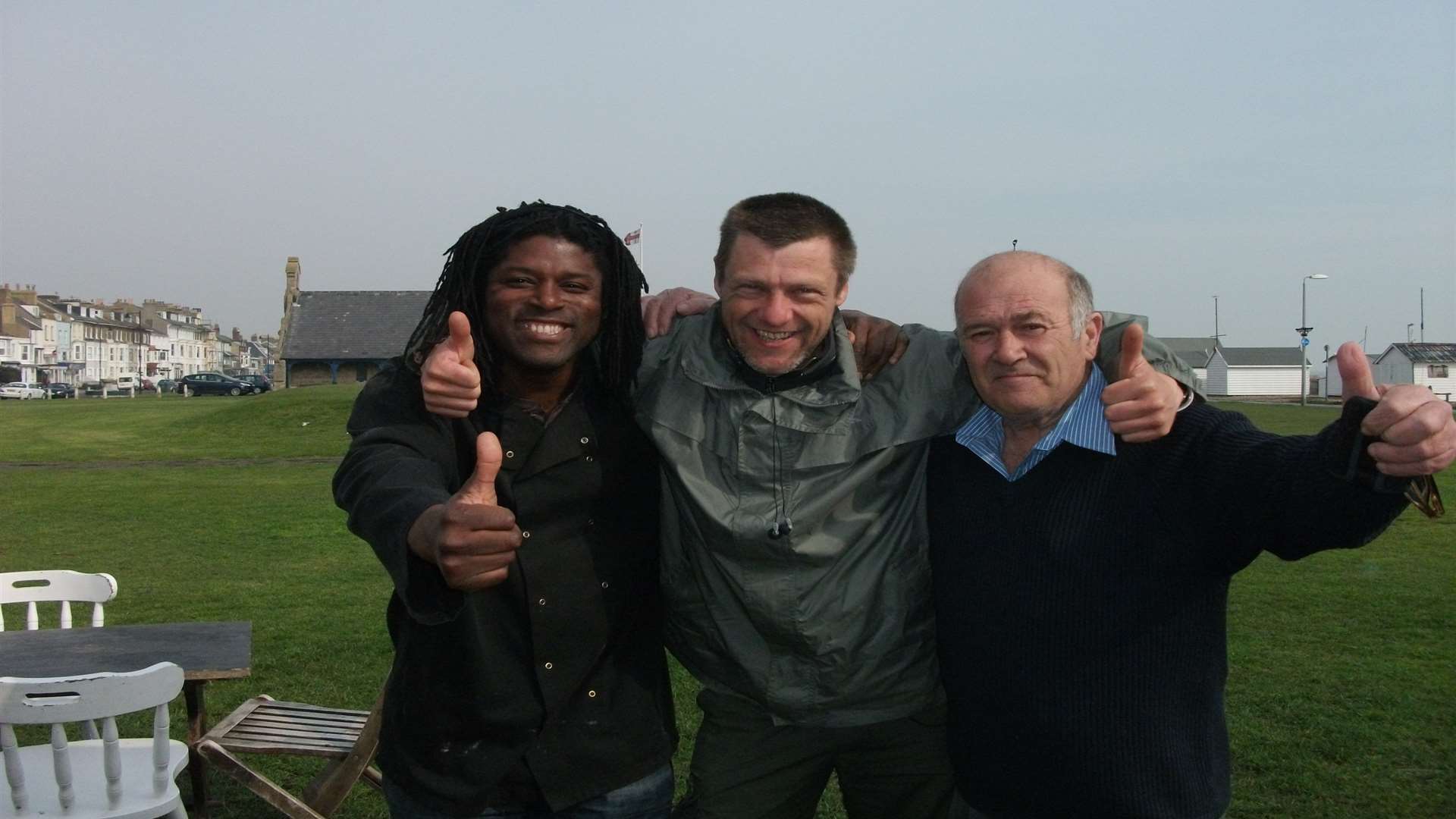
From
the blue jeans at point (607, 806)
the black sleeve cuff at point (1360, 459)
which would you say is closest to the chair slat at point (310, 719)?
the blue jeans at point (607, 806)

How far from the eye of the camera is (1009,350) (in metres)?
2.79

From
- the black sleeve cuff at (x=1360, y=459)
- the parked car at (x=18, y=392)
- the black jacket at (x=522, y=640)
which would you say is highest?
the parked car at (x=18, y=392)

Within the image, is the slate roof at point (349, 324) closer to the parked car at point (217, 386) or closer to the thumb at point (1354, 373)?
the parked car at point (217, 386)

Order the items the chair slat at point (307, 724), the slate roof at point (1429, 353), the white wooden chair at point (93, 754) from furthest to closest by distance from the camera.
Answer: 1. the slate roof at point (1429, 353)
2. the chair slat at point (307, 724)
3. the white wooden chair at point (93, 754)

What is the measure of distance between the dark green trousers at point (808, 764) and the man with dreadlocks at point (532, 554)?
9.6 inches

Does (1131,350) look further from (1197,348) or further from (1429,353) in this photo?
(1197,348)

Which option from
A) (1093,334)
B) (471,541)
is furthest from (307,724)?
(1093,334)

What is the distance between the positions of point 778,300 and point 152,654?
3718 millimetres

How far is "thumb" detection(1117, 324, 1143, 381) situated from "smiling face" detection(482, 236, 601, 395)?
49.5 inches

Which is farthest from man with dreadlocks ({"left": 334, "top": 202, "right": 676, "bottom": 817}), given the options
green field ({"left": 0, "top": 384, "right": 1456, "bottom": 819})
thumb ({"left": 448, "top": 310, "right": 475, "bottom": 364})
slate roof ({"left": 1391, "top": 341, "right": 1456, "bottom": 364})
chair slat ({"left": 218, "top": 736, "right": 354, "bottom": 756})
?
slate roof ({"left": 1391, "top": 341, "right": 1456, "bottom": 364})

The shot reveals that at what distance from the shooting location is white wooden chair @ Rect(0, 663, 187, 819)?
13.3 ft

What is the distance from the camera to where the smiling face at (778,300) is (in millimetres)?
3000

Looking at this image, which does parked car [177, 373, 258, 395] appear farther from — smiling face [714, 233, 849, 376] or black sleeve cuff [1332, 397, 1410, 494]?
black sleeve cuff [1332, 397, 1410, 494]

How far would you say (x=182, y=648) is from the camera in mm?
5316
